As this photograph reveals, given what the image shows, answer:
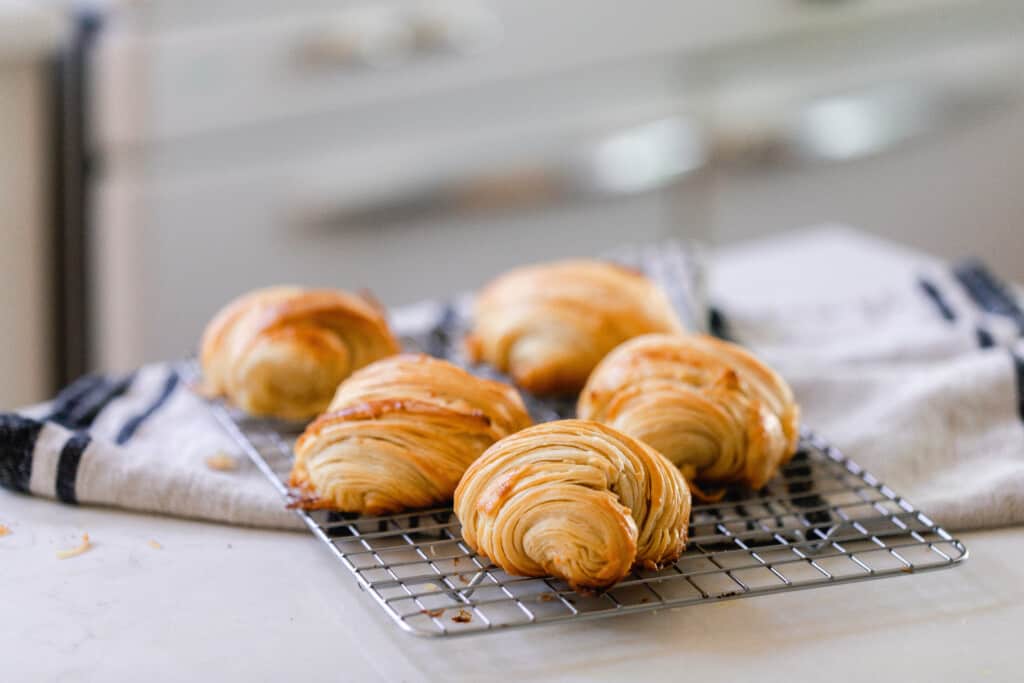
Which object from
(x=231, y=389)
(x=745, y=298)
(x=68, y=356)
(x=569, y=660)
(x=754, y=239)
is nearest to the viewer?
(x=569, y=660)

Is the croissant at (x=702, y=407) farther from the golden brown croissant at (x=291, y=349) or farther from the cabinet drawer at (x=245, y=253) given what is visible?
the cabinet drawer at (x=245, y=253)

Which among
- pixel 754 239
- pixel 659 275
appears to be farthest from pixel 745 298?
pixel 754 239

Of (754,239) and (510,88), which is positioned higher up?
(510,88)

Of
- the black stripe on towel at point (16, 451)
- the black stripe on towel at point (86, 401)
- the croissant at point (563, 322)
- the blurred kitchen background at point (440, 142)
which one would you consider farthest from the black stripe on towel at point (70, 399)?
the blurred kitchen background at point (440, 142)

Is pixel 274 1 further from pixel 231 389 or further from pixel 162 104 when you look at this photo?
pixel 231 389

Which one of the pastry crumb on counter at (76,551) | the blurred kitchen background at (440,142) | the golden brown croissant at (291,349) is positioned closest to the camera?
the pastry crumb on counter at (76,551)

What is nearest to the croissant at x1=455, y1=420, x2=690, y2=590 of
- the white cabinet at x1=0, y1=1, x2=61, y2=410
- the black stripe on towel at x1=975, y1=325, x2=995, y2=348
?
the black stripe on towel at x1=975, y1=325, x2=995, y2=348

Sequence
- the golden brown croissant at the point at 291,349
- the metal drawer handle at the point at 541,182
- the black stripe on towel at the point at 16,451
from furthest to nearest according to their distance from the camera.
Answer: the metal drawer handle at the point at 541,182, the golden brown croissant at the point at 291,349, the black stripe on towel at the point at 16,451
